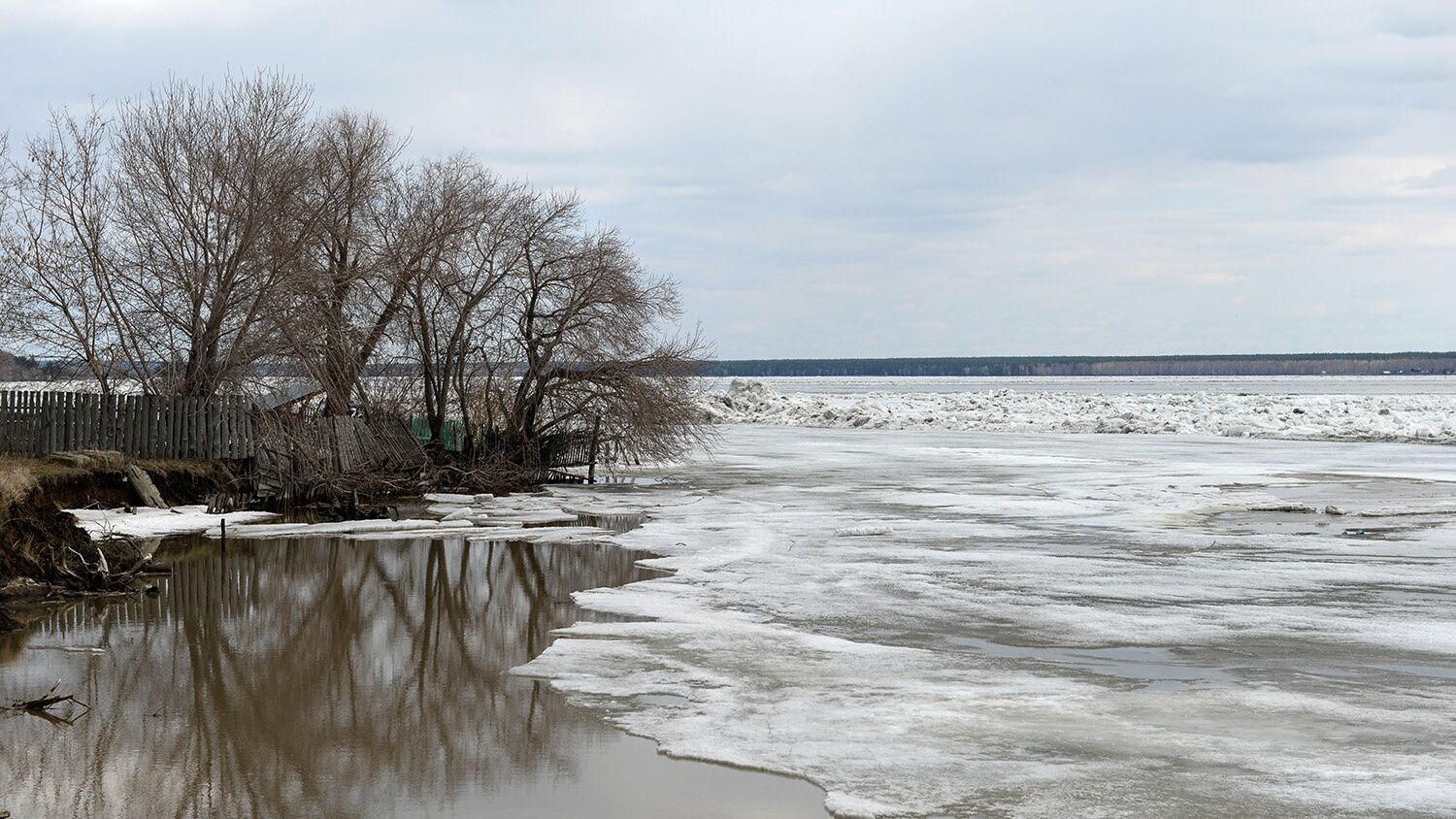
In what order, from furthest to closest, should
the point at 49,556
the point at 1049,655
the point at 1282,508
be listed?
the point at 1282,508
the point at 49,556
the point at 1049,655

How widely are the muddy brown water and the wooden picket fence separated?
8.96 meters

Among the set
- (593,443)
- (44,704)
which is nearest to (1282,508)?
(593,443)

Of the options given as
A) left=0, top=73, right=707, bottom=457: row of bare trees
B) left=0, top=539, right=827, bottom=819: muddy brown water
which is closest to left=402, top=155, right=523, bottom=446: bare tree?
left=0, top=73, right=707, bottom=457: row of bare trees

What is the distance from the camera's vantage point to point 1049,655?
397 inches

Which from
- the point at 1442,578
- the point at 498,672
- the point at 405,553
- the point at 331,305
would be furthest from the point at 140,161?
the point at 1442,578

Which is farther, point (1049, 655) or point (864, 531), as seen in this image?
point (864, 531)

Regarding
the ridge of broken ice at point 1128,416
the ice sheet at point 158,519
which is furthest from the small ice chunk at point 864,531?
the ridge of broken ice at point 1128,416

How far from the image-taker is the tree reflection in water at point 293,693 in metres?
6.77

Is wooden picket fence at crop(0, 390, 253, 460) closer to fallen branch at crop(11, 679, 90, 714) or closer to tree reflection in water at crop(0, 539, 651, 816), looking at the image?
tree reflection in water at crop(0, 539, 651, 816)

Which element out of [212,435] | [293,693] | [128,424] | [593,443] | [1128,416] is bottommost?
[293,693]

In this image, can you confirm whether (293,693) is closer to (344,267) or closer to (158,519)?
(158,519)

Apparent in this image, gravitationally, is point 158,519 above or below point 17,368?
below

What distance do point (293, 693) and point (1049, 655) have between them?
5.64 m

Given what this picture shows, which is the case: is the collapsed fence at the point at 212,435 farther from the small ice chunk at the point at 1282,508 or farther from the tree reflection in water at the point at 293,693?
the small ice chunk at the point at 1282,508
